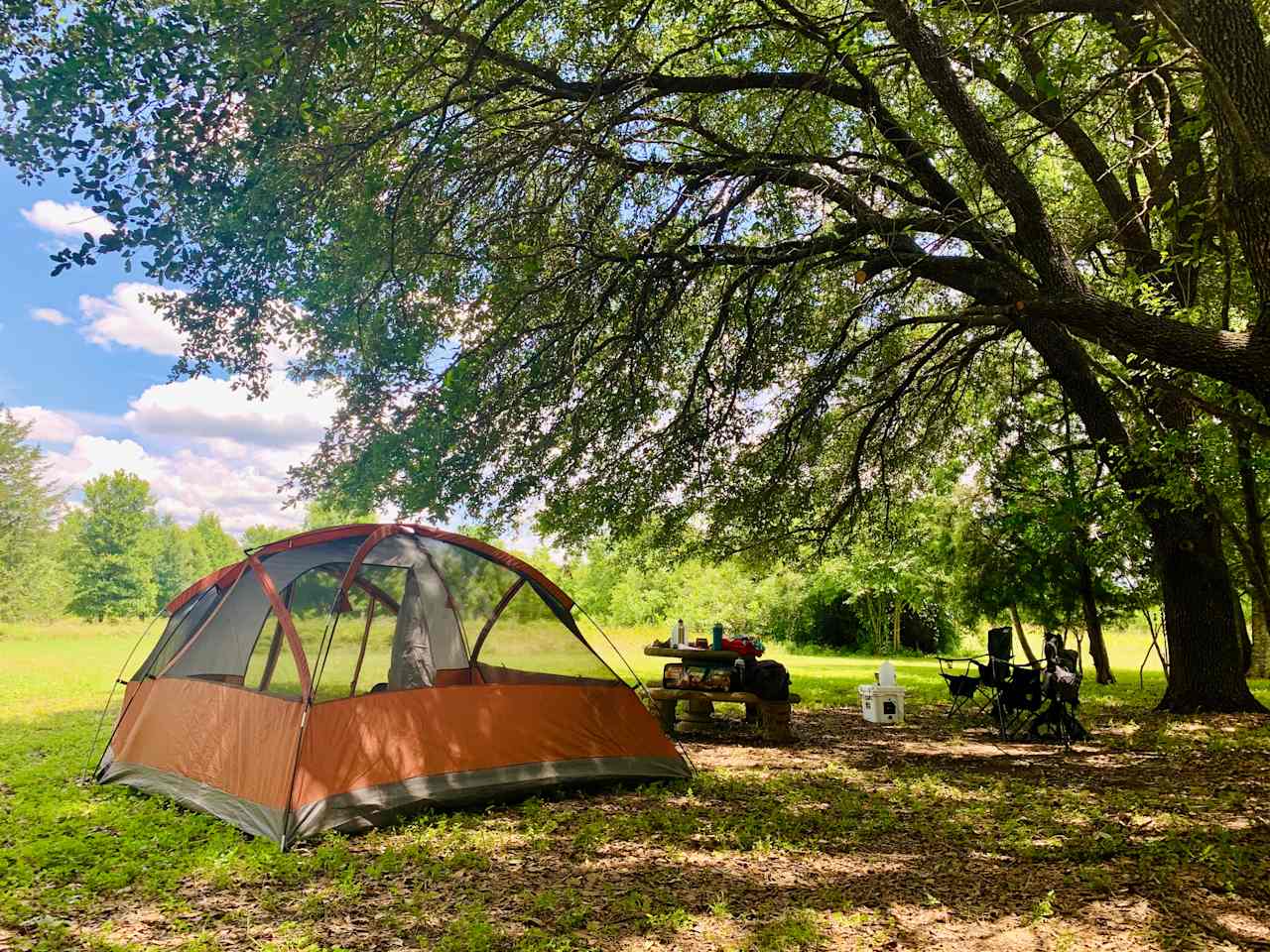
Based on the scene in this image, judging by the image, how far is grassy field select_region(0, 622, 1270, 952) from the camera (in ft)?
11.8

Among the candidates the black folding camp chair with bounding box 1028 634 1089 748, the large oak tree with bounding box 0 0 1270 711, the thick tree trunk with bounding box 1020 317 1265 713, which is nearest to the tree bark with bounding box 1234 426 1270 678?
the large oak tree with bounding box 0 0 1270 711

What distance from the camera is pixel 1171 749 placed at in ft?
25.3

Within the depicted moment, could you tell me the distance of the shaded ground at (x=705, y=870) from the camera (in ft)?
11.8

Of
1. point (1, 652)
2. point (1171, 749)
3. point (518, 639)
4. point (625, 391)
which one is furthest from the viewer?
point (1, 652)

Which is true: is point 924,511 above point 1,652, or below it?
above

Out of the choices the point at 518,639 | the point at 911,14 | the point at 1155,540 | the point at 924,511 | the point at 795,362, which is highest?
the point at 911,14

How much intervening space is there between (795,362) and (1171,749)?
5.23 m

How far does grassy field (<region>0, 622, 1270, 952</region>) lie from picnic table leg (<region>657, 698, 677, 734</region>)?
1212mm

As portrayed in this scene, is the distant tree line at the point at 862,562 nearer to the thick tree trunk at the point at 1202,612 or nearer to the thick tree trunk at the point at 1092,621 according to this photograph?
the thick tree trunk at the point at 1092,621

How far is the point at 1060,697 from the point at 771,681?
9.08 ft

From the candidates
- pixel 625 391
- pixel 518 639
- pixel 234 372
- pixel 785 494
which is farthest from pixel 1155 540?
pixel 234 372

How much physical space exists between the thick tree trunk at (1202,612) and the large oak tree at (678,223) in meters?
0.03

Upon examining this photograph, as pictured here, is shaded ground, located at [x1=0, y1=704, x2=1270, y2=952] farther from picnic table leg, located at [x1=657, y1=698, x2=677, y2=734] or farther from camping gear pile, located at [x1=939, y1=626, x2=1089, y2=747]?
picnic table leg, located at [x1=657, y1=698, x2=677, y2=734]

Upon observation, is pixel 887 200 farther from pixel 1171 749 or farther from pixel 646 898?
pixel 646 898
